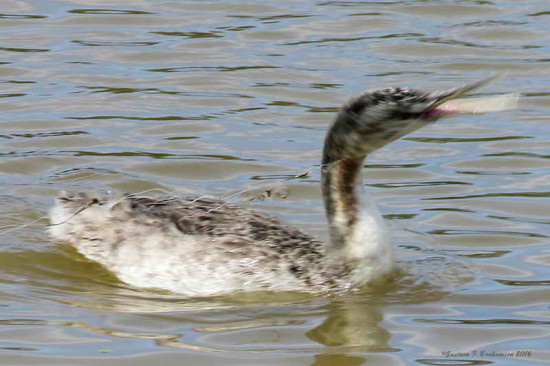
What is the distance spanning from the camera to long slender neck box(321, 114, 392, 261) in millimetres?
8562

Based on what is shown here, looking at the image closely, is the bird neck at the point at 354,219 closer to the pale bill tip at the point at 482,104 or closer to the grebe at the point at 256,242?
the grebe at the point at 256,242

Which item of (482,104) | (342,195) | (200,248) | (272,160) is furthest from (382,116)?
(272,160)

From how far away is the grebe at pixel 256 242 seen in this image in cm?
845

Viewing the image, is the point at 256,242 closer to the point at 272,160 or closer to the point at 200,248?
the point at 200,248

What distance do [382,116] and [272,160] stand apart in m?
3.63

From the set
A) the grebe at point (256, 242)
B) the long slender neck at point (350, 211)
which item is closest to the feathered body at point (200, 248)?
the grebe at point (256, 242)

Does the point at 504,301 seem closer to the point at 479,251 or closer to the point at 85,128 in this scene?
the point at 479,251

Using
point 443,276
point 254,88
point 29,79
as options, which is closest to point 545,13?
point 254,88

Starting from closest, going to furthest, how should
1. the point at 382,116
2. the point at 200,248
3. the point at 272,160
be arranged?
the point at 382,116, the point at 200,248, the point at 272,160

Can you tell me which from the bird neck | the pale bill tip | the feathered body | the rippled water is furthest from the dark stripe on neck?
the pale bill tip

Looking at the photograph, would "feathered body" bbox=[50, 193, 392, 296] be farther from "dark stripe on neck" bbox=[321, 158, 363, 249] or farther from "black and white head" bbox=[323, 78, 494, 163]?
"black and white head" bbox=[323, 78, 494, 163]

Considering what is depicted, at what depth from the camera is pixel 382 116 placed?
8023 millimetres

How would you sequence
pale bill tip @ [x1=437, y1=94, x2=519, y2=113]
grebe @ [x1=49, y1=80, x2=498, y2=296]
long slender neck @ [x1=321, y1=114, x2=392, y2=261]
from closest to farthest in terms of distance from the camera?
pale bill tip @ [x1=437, y1=94, x2=519, y2=113] < grebe @ [x1=49, y1=80, x2=498, y2=296] < long slender neck @ [x1=321, y1=114, x2=392, y2=261]

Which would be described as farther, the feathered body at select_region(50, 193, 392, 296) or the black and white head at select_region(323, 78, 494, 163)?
the feathered body at select_region(50, 193, 392, 296)
